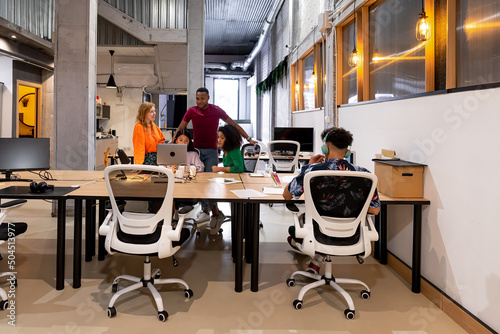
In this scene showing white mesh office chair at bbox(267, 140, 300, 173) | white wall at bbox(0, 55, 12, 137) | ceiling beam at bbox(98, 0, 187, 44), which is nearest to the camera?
white mesh office chair at bbox(267, 140, 300, 173)

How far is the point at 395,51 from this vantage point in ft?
13.6

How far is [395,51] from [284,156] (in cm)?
244

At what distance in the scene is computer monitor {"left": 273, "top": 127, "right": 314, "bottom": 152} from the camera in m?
6.70

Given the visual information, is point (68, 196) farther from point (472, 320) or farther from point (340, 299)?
point (472, 320)

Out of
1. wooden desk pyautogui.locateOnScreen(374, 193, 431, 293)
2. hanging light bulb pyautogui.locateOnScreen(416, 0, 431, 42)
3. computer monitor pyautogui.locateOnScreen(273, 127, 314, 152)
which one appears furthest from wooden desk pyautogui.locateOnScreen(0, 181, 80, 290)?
computer monitor pyautogui.locateOnScreen(273, 127, 314, 152)

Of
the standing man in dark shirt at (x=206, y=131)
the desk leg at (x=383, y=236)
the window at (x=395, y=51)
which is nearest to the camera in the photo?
the window at (x=395, y=51)

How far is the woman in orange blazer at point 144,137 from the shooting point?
14.9ft

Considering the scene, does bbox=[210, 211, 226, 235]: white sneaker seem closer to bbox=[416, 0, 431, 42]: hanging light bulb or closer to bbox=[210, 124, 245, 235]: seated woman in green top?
bbox=[210, 124, 245, 235]: seated woman in green top

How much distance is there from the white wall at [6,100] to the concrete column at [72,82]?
5.17 metres

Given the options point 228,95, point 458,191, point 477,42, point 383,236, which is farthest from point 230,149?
point 228,95

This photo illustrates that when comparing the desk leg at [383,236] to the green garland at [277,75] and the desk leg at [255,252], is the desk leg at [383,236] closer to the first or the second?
the desk leg at [255,252]

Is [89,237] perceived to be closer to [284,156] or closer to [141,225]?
[141,225]

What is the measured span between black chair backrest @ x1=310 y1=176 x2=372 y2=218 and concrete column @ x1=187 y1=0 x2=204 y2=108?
5535mm

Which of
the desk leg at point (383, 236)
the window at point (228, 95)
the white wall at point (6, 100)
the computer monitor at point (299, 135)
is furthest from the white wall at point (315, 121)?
the window at point (228, 95)
